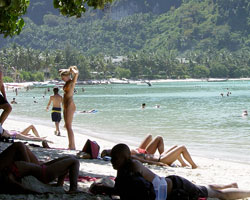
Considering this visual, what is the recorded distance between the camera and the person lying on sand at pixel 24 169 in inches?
193

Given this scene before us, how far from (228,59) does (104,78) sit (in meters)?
57.0

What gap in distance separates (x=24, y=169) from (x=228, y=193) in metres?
2.22

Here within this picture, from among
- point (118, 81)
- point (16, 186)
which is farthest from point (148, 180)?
point (118, 81)

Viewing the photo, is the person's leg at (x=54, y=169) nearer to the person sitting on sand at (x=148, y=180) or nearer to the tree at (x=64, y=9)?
the person sitting on sand at (x=148, y=180)

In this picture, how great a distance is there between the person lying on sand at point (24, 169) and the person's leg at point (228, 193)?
57.3 inches

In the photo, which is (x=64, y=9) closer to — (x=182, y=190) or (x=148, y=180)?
(x=148, y=180)

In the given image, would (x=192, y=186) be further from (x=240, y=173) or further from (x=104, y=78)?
(x=104, y=78)

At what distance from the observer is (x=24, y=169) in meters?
4.93

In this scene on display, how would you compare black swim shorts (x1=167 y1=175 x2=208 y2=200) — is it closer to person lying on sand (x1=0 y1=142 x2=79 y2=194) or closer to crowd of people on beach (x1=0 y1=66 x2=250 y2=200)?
crowd of people on beach (x1=0 y1=66 x2=250 y2=200)

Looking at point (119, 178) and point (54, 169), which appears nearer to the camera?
point (119, 178)

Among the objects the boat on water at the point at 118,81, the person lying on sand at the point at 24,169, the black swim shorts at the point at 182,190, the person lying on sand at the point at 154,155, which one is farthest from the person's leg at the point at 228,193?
the boat on water at the point at 118,81

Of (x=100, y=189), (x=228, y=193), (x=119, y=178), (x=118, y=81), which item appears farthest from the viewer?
(x=118, y=81)

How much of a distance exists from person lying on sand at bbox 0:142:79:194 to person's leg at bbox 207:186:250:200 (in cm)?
146

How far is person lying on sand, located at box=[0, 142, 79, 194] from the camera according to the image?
193 inches
